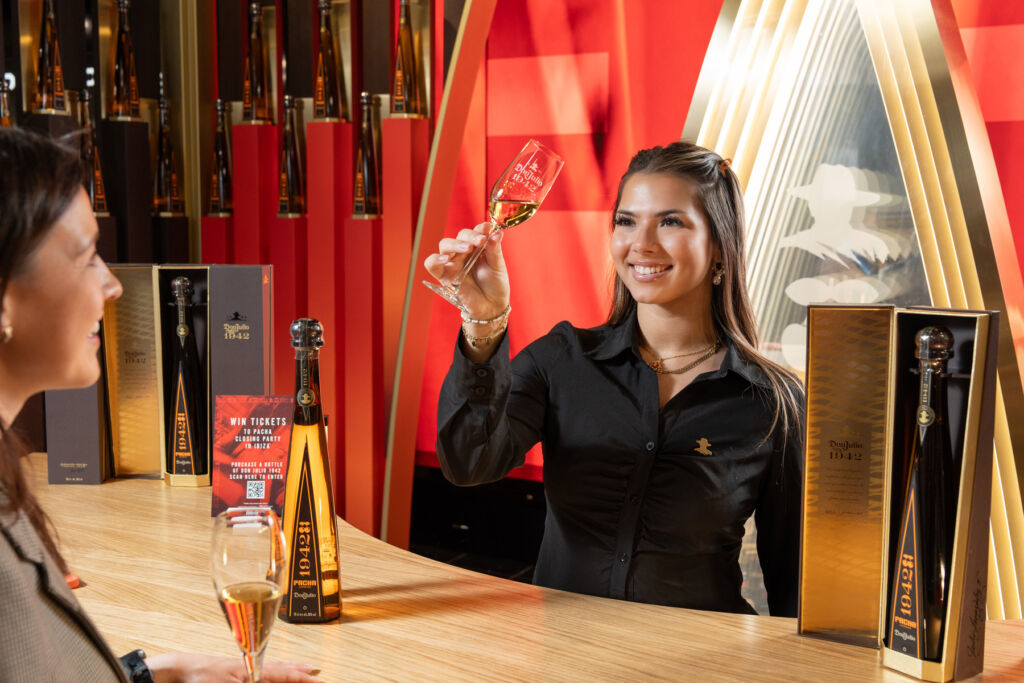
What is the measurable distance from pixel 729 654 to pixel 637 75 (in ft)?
8.50

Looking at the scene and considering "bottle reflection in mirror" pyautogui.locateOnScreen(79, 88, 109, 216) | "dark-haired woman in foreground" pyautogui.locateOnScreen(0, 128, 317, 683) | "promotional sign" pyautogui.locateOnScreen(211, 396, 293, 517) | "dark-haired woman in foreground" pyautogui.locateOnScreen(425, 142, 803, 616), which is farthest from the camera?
"bottle reflection in mirror" pyautogui.locateOnScreen(79, 88, 109, 216)

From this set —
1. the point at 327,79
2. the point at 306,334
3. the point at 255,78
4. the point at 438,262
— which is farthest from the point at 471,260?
the point at 255,78

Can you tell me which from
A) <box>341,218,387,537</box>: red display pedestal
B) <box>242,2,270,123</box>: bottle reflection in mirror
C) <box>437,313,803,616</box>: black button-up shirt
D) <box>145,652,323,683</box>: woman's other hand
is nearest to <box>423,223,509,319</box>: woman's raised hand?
<box>437,313,803,616</box>: black button-up shirt

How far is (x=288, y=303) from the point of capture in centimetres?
342

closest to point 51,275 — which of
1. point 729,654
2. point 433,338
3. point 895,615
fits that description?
point 729,654

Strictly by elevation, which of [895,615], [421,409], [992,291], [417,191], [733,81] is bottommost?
[421,409]

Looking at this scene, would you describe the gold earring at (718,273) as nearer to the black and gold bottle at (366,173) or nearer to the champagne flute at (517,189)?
the champagne flute at (517,189)

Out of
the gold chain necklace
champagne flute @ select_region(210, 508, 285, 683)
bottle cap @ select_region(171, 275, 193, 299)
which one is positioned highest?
bottle cap @ select_region(171, 275, 193, 299)

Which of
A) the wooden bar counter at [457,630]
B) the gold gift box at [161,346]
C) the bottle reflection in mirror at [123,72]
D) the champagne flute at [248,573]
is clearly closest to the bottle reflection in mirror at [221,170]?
the bottle reflection in mirror at [123,72]

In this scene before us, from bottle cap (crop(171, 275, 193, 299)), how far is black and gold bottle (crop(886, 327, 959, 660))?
125cm

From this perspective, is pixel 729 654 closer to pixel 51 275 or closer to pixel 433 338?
pixel 51 275

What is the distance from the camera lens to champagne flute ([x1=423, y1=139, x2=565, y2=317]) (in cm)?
144

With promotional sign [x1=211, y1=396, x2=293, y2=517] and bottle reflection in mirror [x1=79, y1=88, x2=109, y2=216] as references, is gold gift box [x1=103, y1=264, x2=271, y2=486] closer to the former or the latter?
promotional sign [x1=211, y1=396, x2=293, y2=517]

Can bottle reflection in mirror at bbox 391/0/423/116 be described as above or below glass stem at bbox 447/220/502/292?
above
